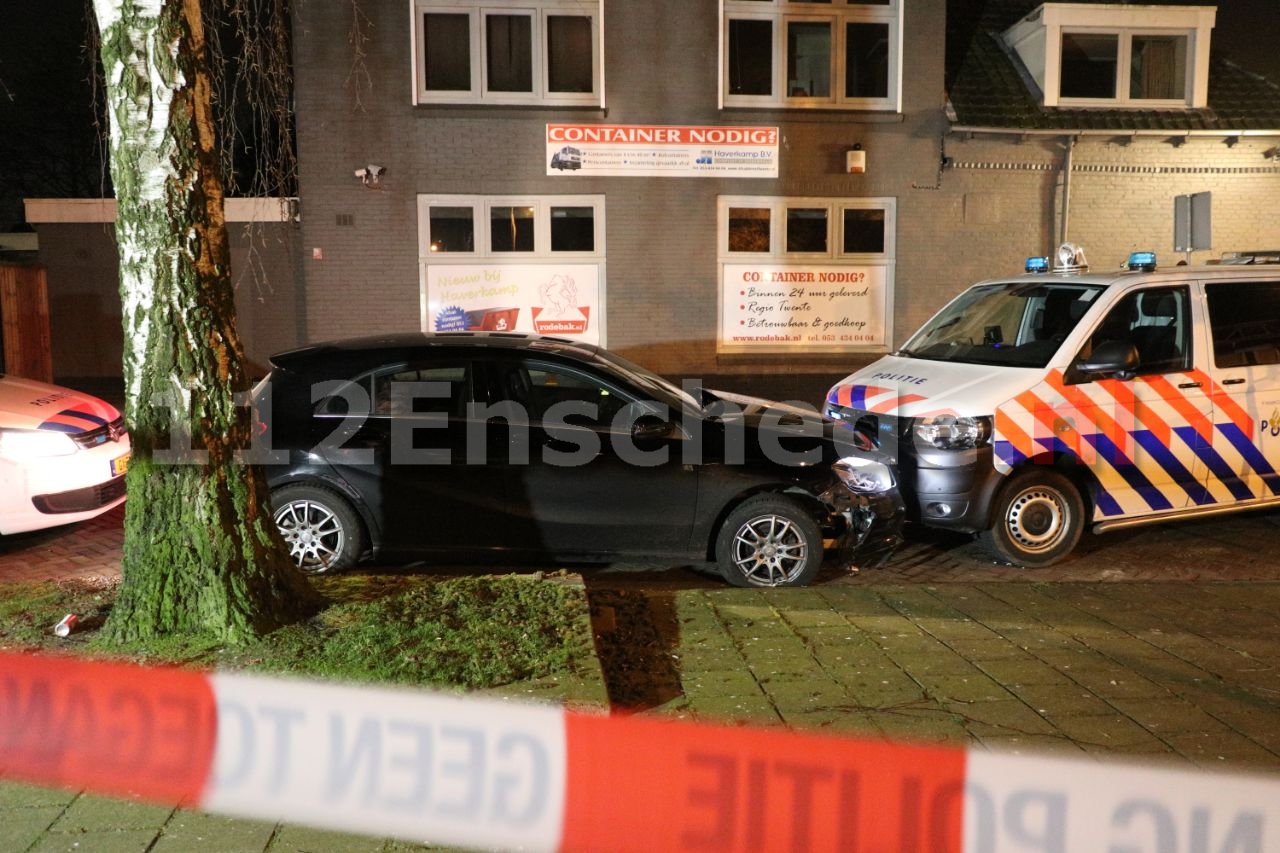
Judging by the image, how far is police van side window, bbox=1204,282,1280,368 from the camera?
739 cm

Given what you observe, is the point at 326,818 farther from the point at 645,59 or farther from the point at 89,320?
the point at 89,320

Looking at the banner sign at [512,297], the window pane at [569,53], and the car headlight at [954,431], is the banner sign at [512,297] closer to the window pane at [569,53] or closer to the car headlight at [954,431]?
the window pane at [569,53]

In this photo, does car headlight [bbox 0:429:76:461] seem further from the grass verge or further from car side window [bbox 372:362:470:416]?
car side window [bbox 372:362:470:416]

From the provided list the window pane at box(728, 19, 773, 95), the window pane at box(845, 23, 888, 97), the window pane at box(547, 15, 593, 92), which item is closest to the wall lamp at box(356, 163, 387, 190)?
the window pane at box(547, 15, 593, 92)

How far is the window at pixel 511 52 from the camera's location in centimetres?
1404

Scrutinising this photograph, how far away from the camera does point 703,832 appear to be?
3580 millimetres

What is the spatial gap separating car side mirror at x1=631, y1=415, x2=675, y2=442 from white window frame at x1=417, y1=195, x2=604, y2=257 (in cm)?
811

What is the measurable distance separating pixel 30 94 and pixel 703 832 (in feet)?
86.6

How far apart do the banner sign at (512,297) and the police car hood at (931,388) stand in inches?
273

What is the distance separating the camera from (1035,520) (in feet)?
23.4

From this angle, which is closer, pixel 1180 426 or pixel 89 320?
pixel 1180 426

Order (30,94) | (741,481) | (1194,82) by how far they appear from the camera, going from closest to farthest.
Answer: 1. (741,481)
2. (1194,82)
3. (30,94)

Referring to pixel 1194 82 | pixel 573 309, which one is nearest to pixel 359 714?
pixel 573 309

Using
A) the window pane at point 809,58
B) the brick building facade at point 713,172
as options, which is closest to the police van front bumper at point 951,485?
the brick building facade at point 713,172
